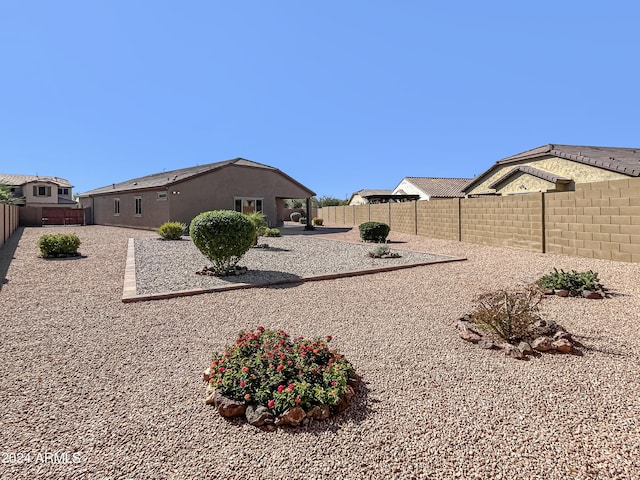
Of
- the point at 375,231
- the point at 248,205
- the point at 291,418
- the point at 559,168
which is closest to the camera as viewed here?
the point at 291,418

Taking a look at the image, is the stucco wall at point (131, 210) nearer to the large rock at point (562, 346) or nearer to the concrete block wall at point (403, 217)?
the concrete block wall at point (403, 217)

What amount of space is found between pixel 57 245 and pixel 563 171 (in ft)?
79.2

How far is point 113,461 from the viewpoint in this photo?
237 centimetres

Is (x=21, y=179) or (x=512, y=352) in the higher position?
(x=21, y=179)

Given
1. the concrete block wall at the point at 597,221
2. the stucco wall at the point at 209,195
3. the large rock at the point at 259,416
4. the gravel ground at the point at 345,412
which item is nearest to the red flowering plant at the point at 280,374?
the large rock at the point at 259,416

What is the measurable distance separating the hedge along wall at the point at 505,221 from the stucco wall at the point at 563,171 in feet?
27.3

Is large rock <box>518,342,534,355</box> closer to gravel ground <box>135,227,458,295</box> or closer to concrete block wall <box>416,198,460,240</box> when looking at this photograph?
gravel ground <box>135,227,458,295</box>

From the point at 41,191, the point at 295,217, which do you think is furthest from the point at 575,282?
the point at 41,191

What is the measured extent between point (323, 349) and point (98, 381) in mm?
2206

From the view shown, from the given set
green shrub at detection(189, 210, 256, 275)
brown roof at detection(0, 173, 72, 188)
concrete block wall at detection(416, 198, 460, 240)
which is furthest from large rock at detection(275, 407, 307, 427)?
brown roof at detection(0, 173, 72, 188)

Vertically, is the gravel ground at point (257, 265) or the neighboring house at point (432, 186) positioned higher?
the neighboring house at point (432, 186)

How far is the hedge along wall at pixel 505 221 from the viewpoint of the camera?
11445 millimetres

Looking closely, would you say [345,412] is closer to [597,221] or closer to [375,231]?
[597,221]

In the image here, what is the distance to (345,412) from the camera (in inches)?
114
